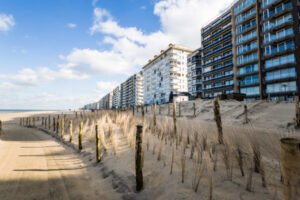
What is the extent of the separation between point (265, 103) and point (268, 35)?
1776cm

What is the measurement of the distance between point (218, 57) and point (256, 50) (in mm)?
11060

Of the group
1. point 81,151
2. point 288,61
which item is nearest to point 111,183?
point 81,151

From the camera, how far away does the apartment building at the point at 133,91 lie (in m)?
90.7

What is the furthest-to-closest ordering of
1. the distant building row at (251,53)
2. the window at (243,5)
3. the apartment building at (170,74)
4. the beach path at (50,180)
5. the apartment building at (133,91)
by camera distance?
the apartment building at (133,91) → the apartment building at (170,74) → the window at (243,5) → the distant building row at (251,53) → the beach path at (50,180)

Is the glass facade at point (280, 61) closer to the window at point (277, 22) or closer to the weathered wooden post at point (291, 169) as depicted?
the window at point (277, 22)

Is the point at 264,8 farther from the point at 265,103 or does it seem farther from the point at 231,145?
the point at 231,145

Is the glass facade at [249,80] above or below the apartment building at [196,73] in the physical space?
below

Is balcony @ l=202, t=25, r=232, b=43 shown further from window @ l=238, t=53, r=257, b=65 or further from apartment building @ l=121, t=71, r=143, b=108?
apartment building @ l=121, t=71, r=143, b=108

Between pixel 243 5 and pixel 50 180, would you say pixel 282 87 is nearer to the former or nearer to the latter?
pixel 243 5

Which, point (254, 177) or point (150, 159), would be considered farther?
point (150, 159)

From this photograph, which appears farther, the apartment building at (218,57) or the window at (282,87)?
the apartment building at (218,57)

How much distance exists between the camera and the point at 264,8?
28.5m

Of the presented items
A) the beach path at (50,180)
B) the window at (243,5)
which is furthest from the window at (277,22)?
the beach path at (50,180)

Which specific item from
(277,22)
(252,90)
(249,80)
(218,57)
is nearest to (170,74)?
(218,57)
